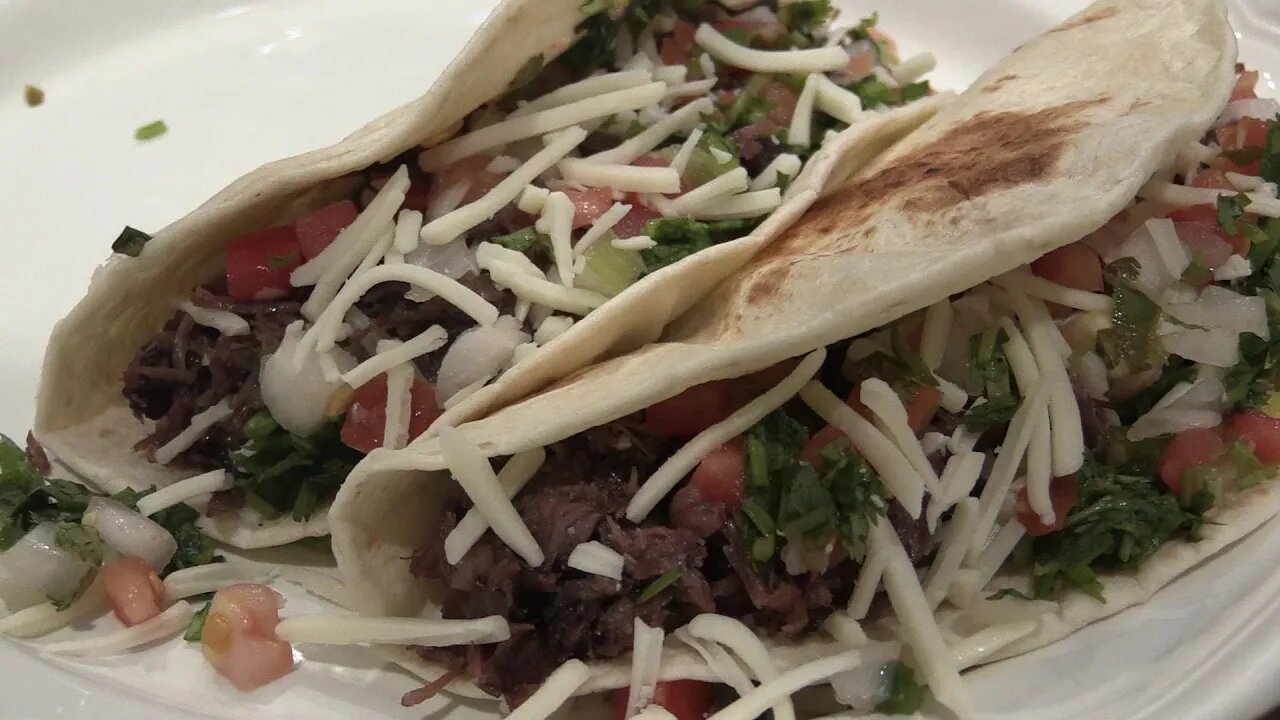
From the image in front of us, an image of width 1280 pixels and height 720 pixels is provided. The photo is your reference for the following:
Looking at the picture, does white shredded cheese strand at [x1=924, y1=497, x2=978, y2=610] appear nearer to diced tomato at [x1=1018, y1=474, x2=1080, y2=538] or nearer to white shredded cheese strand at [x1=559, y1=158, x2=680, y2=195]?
diced tomato at [x1=1018, y1=474, x2=1080, y2=538]

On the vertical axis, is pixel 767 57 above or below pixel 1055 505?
above

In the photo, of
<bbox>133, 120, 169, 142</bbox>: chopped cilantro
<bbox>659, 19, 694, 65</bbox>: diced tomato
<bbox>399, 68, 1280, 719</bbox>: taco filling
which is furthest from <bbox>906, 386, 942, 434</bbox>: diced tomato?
<bbox>133, 120, 169, 142</bbox>: chopped cilantro

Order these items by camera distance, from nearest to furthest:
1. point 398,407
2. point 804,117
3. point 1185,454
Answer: point 1185,454
point 398,407
point 804,117

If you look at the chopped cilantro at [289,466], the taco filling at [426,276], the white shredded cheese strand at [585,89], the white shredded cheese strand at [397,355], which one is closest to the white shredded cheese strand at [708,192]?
the taco filling at [426,276]

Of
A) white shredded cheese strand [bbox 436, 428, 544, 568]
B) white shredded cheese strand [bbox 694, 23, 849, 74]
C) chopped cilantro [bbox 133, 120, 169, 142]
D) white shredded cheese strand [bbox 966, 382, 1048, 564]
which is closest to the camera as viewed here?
white shredded cheese strand [bbox 436, 428, 544, 568]

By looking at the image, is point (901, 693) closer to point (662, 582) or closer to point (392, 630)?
point (662, 582)

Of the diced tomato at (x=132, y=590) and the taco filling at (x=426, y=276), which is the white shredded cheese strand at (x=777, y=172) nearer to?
the taco filling at (x=426, y=276)

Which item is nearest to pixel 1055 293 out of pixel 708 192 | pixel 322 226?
pixel 708 192
